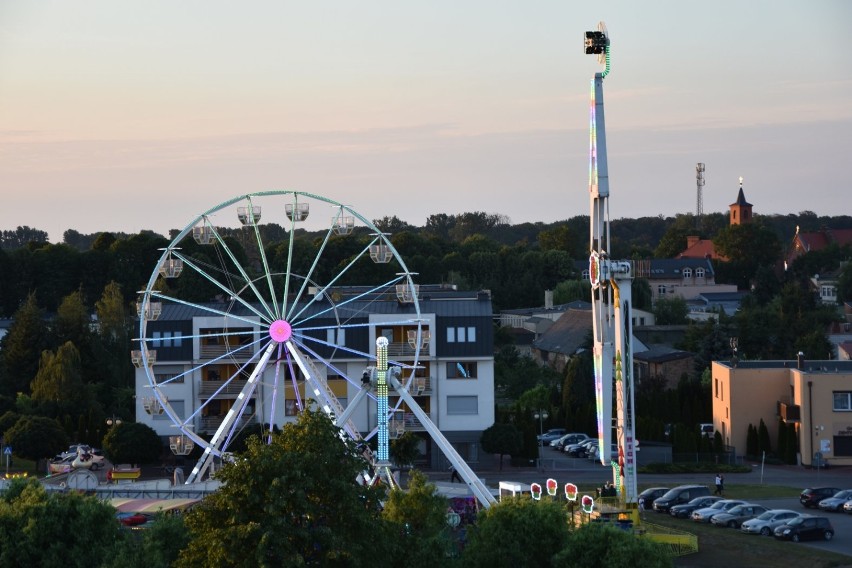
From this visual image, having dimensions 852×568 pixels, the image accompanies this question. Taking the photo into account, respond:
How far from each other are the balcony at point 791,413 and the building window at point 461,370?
14.3 m

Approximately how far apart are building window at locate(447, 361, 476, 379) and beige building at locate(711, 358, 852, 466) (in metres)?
12.2

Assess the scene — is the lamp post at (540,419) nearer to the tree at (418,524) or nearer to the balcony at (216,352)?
the balcony at (216,352)

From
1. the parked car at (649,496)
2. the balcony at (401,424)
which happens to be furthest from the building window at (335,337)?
the parked car at (649,496)

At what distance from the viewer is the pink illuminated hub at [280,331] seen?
193 feet

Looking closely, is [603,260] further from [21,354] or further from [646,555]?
[21,354]

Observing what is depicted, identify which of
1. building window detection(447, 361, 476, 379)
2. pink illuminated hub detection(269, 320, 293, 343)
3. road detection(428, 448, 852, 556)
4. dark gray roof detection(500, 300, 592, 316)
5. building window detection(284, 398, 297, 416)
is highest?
dark gray roof detection(500, 300, 592, 316)

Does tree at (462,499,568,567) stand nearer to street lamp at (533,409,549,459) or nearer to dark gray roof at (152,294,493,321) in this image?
dark gray roof at (152,294,493,321)

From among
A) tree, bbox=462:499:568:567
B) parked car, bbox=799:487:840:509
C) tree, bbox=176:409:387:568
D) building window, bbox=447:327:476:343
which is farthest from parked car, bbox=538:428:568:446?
tree, bbox=176:409:387:568

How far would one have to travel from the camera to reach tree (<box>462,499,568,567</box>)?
4078 centimetres

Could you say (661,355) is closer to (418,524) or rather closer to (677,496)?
(677,496)

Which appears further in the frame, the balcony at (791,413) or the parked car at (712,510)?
the balcony at (791,413)

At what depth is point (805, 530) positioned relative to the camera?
53750mm

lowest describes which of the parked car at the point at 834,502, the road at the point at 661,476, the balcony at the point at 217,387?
the parked car at the point at 834,502

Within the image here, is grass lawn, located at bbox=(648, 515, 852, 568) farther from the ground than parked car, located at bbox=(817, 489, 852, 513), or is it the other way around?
parked car, located at bbox=(817, 489, 852, 513)
